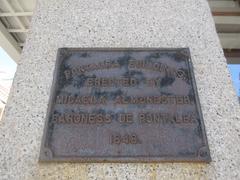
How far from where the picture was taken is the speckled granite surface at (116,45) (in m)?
1.65

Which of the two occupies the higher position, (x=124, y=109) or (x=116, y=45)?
(x=116, y=45)

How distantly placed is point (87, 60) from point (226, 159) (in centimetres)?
110

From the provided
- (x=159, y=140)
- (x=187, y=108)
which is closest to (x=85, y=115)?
(x=159, y=140)

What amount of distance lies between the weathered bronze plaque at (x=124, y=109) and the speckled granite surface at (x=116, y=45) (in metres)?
0.07

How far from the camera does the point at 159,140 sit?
5.65ft

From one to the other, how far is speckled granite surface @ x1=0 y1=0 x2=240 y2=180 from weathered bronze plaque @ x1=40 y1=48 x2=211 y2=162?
0.07 metres

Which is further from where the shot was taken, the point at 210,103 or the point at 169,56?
the point at 169,56

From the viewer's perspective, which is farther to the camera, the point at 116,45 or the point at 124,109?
the point at 116,45

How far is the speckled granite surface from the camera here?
1652 mm

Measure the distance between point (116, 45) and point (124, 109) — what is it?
588 mm

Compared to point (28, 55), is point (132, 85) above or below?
below

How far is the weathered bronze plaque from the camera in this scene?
168cm

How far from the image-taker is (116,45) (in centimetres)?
223

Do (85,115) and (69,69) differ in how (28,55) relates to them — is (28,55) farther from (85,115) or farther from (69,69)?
(85,115)
